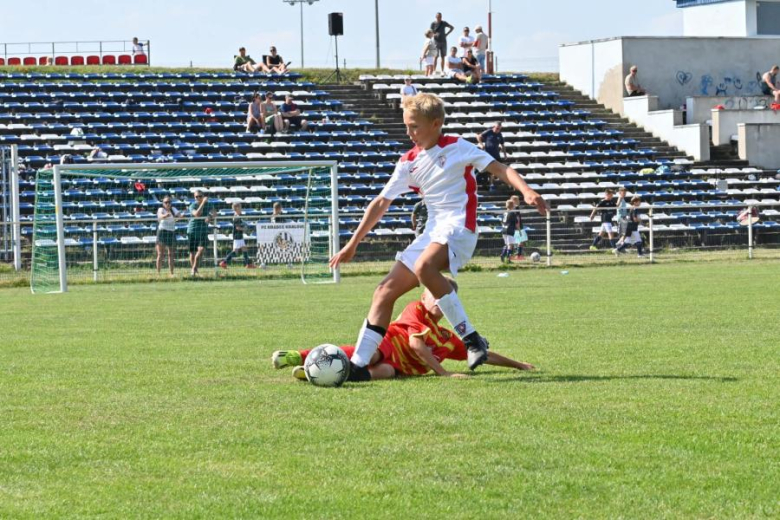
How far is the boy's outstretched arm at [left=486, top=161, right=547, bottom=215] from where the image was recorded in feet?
27.1

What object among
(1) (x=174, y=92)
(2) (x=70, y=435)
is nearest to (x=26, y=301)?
(2) (x=70, y=435)

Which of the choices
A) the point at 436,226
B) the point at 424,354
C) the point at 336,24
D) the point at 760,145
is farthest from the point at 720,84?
the point at 424,354

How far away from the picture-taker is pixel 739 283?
21.0 meters

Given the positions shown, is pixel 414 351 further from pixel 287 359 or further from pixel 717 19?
pixel 717 19

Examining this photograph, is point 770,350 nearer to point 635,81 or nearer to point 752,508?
point 752,508

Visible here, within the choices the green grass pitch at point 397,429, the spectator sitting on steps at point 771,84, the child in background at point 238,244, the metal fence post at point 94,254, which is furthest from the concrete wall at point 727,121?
the green grass pitch at point 397,429

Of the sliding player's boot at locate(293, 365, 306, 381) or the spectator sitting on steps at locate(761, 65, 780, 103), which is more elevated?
the spectator sitting on steps at locate(761, 65, 780, 103)

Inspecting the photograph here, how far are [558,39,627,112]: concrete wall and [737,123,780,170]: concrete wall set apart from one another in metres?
5.16

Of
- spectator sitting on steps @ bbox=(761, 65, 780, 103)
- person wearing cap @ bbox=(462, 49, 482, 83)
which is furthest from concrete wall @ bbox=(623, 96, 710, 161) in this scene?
person wearing cap @ bbox=(462, 49, 482, 83)

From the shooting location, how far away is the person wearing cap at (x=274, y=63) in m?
45.1

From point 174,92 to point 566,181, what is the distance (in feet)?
41.4

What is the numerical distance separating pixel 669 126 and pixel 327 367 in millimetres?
36210

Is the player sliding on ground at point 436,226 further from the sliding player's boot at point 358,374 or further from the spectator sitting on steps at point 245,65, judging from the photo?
the spectator sitting on steps at point 245,65

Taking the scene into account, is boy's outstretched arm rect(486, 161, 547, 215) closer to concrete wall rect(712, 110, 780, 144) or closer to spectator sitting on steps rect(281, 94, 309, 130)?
spectator sitting on steps rect(281, 94, 309, 130)
